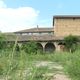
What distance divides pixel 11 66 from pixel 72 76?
8852mm

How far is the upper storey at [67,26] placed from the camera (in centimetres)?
5764

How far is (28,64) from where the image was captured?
244 centimetres

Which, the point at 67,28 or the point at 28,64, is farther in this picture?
the point at 67,28

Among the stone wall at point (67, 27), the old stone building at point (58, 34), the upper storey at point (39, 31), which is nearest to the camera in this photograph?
the old stone building at point (58, 34)

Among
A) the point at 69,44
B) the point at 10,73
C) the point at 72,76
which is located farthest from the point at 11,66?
the point at 69,44

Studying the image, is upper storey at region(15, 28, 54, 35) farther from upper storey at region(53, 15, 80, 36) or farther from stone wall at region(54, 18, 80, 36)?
stone wall at region(54, 18, 80, 36)

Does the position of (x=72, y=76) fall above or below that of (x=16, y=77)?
below

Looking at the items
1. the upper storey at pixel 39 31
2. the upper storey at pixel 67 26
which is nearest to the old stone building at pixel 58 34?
the upper storey at pixel 67 26

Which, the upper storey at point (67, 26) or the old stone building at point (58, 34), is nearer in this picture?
the old stone building at point (58, 34)

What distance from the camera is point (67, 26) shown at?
58219mm

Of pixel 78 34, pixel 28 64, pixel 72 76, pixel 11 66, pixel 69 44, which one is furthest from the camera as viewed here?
pixel 78 34

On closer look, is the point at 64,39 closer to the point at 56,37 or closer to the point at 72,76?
the point at 56,37

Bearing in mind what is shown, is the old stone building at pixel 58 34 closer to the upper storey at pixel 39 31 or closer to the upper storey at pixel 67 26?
the upper storey at pixel 67 26

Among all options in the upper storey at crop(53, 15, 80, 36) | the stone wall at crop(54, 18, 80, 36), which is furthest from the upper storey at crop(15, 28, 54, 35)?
the stone wall at crop(54, 18, 80, 36)
